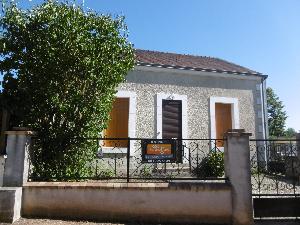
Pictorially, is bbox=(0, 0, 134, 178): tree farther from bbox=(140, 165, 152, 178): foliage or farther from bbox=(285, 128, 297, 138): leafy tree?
bbox=(285, 128, 297, 138): leafy tree

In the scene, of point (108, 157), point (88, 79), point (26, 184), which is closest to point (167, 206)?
point (26, 184)

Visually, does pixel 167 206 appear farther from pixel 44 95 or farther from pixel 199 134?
pixel 199 134

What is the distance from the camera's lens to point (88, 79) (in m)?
7.91

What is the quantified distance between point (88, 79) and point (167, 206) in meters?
3.75

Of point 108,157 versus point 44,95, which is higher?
point 44,95

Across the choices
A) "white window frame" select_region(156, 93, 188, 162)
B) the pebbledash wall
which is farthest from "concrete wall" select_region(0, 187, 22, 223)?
"white window frame" select_region(156, 93, 188, 162)

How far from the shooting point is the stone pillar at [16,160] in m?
6.62

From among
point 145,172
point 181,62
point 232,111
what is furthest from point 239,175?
point 181,62

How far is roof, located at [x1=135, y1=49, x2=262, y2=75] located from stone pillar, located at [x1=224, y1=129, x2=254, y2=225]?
243 inches

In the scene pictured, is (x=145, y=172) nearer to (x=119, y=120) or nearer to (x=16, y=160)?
(x=119, y=120)

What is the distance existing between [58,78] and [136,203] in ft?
11.9

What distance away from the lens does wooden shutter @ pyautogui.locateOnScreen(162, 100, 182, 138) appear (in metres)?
12.1

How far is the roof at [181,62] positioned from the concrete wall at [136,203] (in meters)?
6.45

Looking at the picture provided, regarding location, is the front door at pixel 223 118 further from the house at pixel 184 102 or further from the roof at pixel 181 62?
the roof at pixel 181 62
